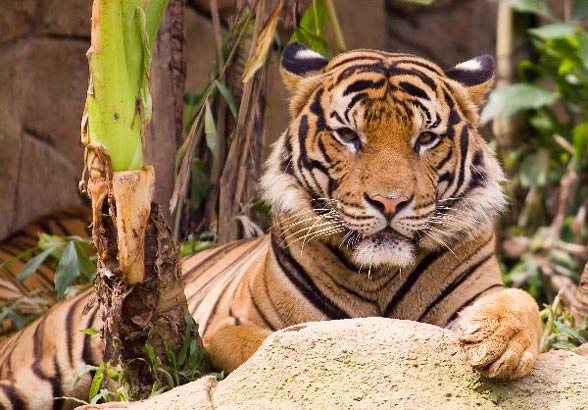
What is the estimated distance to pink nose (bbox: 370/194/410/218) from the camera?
3.70 m

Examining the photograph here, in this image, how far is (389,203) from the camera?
3.70 meters

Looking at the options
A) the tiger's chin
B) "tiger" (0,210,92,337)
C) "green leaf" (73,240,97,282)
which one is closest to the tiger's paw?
the tiger's chin

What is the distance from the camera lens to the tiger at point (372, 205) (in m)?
3.81

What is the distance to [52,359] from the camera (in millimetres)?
4652

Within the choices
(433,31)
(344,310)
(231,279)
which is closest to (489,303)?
(344,310)

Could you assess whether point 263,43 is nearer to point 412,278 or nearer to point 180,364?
point 412,278

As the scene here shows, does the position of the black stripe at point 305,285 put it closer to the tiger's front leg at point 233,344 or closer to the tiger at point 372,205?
the tiger at point 372,205

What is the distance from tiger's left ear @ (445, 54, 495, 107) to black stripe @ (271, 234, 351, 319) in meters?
0.84

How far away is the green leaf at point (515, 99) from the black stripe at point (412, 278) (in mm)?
3627

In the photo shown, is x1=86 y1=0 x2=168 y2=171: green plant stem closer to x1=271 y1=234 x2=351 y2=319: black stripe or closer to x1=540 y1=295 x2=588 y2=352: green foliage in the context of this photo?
x1=271 y1=234 x2=351 y2=319: black stripe

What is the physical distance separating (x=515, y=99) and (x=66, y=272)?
3.52 m

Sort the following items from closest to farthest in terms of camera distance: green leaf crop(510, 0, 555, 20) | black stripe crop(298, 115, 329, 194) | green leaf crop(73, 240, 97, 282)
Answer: black stripe crop(298, 115, 329, 194)
green leaf crop(73, 240, 97, 282)
green leaf crop(510, 0, 555, 20)

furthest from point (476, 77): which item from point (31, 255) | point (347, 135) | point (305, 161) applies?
point (31, 255)

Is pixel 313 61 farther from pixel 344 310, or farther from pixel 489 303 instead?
pixel 489 303
